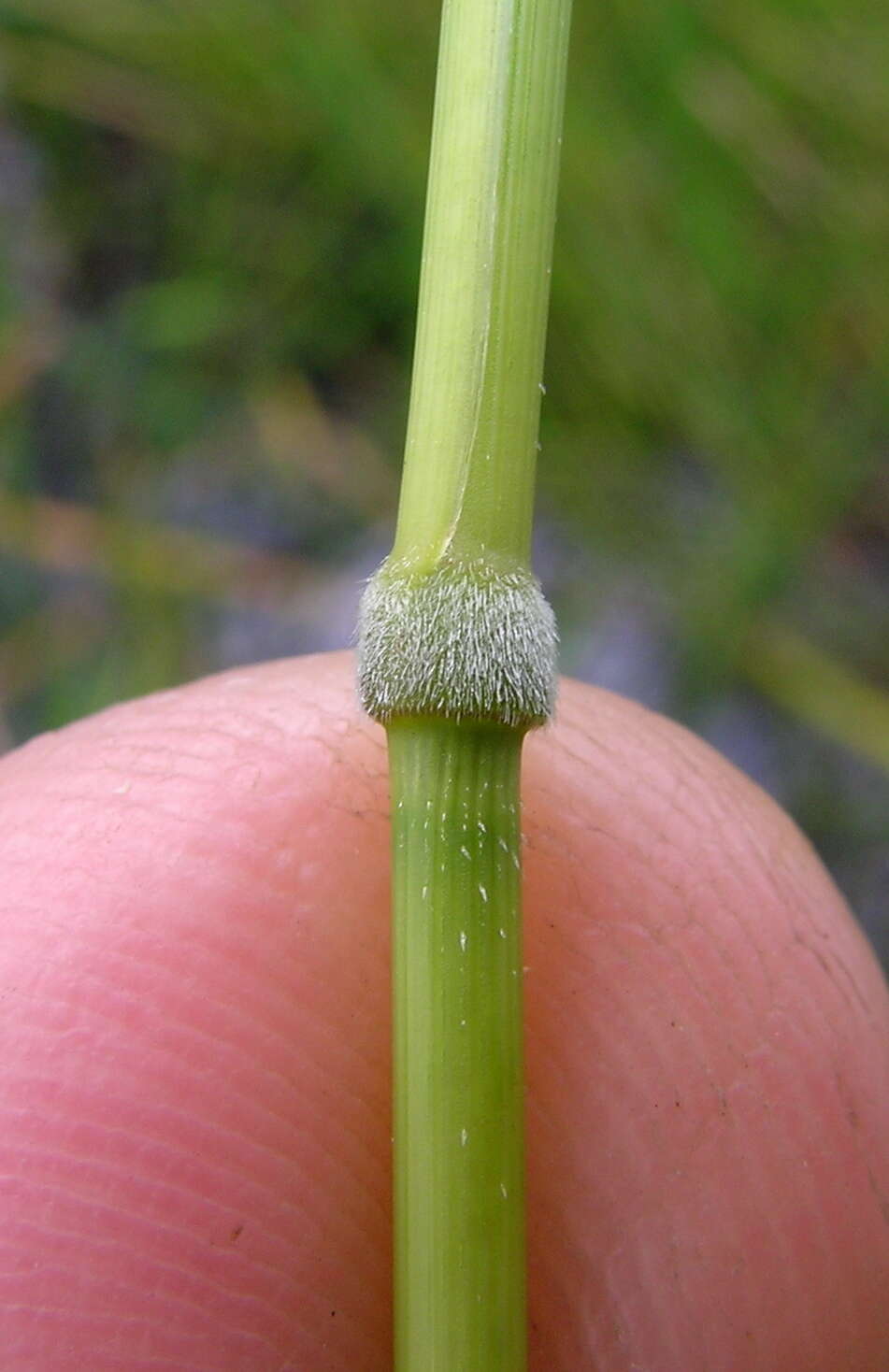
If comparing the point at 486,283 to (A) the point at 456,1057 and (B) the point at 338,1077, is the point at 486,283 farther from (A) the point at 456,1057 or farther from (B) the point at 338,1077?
(B) the point at 338,1077

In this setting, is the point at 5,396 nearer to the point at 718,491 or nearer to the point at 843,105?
the point at 718,491

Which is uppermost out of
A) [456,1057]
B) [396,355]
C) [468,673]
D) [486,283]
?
[396,355]

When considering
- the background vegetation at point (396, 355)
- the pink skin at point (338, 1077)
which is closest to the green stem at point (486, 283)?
the pink skin at point (338, 1077)

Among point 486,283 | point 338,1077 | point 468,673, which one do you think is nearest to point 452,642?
point 468,673

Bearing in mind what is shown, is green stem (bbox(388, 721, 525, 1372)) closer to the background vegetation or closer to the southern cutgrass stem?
the southern cutgrass stem

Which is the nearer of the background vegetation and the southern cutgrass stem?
the southern cutgrass stem

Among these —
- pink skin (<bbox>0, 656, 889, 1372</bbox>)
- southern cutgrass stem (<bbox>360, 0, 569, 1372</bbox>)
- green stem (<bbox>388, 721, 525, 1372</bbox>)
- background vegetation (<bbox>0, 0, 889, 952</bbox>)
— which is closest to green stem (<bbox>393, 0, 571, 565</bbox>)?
southern cutgrass stem (<bbox>360, 0, 569, 1372</bbox>)
